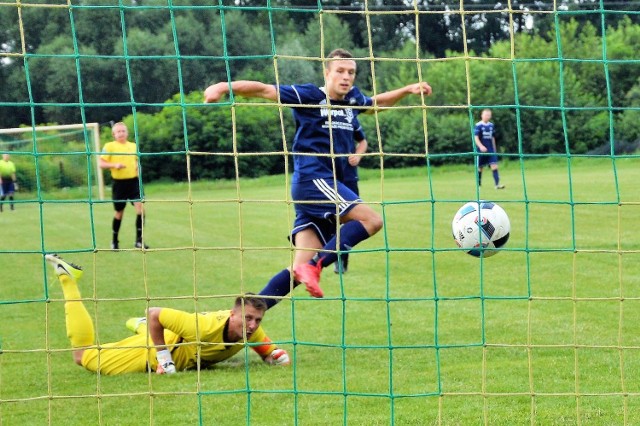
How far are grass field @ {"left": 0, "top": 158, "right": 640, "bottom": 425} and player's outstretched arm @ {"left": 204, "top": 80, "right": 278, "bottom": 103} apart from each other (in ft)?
1.81

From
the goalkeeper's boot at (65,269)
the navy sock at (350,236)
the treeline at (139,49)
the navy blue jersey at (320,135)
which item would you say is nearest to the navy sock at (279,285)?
the navy sock at (350,236)

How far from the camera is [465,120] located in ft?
119

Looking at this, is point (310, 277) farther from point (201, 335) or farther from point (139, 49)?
point (139, 49)

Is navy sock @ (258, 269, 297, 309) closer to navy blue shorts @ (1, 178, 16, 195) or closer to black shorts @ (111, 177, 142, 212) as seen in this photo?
black shorts @ (111, 177, 142, 212)

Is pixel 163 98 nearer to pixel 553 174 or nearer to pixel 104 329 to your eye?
pixel 553 174

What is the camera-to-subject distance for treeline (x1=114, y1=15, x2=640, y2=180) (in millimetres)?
28984

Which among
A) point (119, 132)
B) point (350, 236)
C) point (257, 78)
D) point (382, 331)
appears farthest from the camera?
point (257, 78)

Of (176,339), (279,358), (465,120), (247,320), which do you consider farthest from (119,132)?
(465,120)

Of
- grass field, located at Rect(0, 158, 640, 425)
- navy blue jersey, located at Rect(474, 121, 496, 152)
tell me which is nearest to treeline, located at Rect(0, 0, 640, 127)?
navy blue jersey, located at Rect(474, 121, 496, 152)

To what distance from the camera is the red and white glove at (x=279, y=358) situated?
6801 millimetres

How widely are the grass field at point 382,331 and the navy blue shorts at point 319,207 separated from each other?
0.91 feet

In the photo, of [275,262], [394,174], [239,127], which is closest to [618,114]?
[394,174]

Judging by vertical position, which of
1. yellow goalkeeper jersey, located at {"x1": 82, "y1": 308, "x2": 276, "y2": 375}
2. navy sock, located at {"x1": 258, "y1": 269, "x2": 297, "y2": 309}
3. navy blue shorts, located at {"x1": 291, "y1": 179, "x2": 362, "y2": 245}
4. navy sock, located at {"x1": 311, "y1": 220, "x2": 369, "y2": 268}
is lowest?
yellow goalkeeper jersey, located at {"x1": 82, "y1": 308, "x2": 276, "y2": 375}

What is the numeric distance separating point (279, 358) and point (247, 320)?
2.04 feet
